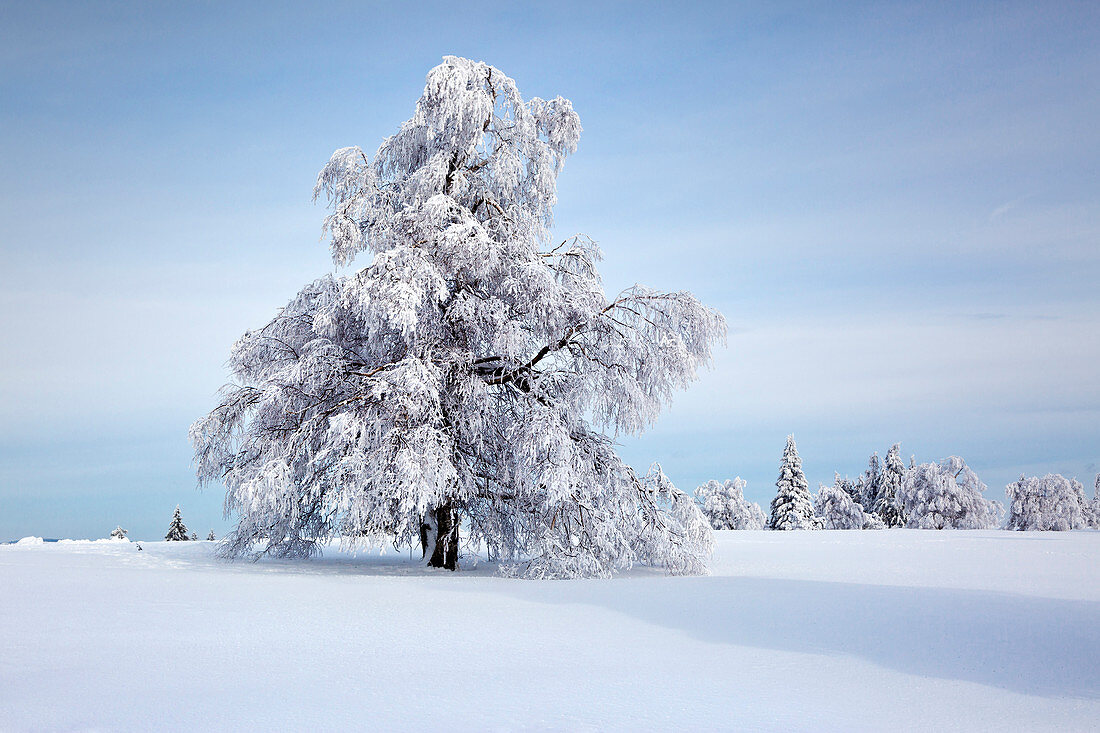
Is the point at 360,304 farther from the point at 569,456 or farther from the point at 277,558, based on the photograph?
the point at 277,558

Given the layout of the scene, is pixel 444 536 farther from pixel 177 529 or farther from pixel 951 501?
pixel 951 501

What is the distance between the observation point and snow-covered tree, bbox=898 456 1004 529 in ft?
134

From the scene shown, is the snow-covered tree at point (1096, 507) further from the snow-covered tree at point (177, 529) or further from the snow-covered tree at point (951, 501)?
the snow-covered tree at point (177, 529)

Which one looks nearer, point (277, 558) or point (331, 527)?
point (331, 527)

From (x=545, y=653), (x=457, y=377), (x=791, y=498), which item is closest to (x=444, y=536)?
(x=457, y=377)

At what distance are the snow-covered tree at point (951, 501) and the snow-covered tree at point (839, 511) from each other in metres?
6.01

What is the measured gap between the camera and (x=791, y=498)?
44.9m

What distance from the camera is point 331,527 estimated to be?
39.9 ft

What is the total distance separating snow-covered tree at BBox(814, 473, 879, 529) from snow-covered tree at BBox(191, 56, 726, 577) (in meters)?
39.5

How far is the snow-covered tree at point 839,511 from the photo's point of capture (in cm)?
4803

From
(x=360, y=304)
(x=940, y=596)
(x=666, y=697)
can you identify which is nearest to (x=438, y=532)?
(x=360, y=304)

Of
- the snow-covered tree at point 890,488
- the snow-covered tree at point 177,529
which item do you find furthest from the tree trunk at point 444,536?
the snow-covered tree at point 890,488

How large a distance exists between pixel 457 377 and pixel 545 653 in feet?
22.0

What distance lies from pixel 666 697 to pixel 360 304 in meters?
8.21
